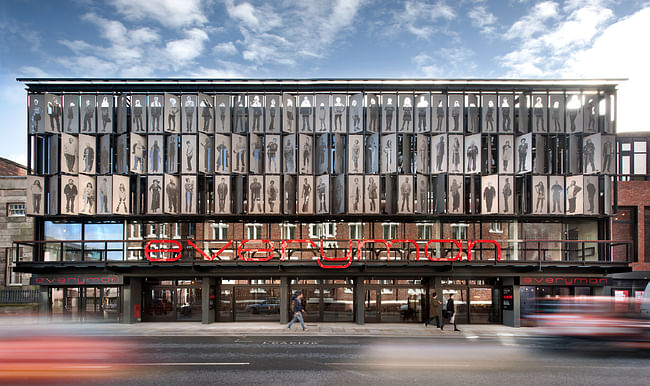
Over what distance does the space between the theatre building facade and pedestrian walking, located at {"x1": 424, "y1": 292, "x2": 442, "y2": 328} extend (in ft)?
0.96

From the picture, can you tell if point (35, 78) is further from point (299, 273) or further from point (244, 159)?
point (299, 273)

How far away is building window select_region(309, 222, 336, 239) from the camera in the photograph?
25438mm

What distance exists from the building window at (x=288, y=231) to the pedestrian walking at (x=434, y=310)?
851 cm

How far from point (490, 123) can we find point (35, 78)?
26.3 metres

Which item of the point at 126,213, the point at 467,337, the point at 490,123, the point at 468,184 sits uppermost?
the point at 490,123

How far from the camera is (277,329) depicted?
2156 centimetres

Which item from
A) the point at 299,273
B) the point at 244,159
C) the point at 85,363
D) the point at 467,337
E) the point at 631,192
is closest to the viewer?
the point at 85,363

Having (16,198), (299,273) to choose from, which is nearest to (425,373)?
(299,273)

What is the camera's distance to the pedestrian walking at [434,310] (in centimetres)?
2237

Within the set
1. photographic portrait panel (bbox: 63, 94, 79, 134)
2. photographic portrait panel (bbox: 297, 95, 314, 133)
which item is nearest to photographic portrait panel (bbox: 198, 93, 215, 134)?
photographic portrait panel (bbox: 297, 95, 314, 133)

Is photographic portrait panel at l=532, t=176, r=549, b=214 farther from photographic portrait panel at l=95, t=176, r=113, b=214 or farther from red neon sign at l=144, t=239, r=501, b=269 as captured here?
photographic portrait panel at l=95, t=176, r=113, b=214

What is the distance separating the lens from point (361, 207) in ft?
81.5

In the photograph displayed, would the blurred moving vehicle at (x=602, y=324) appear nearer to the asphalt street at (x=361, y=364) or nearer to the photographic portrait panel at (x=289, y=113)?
the asphalt street at (x=361, y=364)

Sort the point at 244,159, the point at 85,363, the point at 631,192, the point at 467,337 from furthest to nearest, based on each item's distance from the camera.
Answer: the point at 631,192, the point at 244,159, the point at 467,337, the point at 85,363
